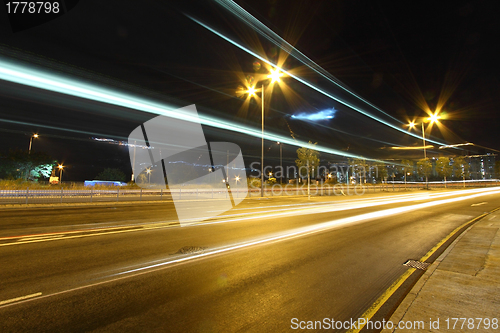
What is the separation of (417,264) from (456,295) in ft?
5.53

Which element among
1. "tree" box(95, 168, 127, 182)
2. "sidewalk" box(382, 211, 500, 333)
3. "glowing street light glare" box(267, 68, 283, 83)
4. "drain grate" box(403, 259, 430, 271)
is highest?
"glowing street light glare" box(267, 68, 283, 83)

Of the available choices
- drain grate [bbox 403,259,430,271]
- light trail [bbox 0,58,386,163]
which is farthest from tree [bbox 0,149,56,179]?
drain grate [bbox 403,259,430,271]

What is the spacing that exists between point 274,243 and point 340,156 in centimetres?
3683

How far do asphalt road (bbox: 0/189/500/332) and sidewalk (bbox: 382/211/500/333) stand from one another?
501 millimetres

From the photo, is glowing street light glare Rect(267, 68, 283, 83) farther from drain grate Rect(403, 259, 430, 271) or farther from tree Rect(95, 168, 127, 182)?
tree Rect(95, 168, 127, 182)

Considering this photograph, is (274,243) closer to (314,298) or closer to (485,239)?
(314,298)

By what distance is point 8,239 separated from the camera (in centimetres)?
606

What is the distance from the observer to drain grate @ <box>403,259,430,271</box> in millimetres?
4524

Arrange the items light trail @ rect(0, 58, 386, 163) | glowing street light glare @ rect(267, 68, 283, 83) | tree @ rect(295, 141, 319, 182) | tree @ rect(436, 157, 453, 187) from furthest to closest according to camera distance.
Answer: tree @ rect(436, 157, 453, 187)
tree @ rect(295, 141, 319, 182)
glowing street light glare @ rect(267, 68, 283, 83)
light trail @ rect(0, 58, 386, 163)

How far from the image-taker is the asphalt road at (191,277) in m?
2.71

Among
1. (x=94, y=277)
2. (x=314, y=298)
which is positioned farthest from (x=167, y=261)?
(x=314, y=298)

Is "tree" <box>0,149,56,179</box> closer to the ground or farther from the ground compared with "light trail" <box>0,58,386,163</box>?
closer to the ground
